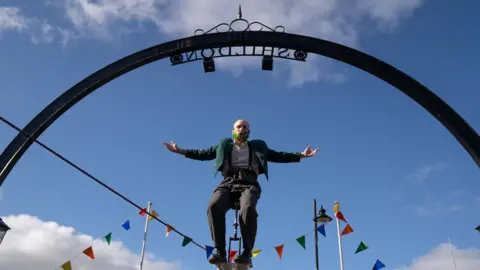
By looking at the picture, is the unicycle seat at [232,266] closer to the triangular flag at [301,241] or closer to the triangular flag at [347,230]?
the triangular flag at [301,241]

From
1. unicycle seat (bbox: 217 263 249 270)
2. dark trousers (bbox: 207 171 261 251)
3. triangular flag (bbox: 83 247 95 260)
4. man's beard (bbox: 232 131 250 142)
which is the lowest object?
unicycle seat (bbox: 217 263 249 270)

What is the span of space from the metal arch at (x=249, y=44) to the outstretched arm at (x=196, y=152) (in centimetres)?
157

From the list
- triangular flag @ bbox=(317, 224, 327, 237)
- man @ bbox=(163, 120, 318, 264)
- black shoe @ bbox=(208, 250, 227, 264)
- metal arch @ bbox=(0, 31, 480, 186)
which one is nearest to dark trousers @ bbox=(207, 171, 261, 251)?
man @ bbox=(163, 120, 318, 264)

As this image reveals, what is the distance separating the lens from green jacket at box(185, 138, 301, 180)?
5156 mm

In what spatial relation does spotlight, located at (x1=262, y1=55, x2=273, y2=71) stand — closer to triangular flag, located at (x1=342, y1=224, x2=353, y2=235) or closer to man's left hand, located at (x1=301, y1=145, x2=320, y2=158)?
man's left hand, located at (x1=301, y1=145, x2=320, y2=158)

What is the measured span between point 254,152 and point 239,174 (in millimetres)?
343

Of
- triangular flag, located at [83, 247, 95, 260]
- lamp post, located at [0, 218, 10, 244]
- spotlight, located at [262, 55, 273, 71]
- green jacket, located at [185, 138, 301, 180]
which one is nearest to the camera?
green jacket, located at [185, 138, 301, 180]

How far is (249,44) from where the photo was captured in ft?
20.8

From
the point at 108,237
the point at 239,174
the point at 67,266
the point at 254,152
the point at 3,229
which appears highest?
the point at 108,237

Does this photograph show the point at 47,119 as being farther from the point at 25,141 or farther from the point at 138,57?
the point at 138,57

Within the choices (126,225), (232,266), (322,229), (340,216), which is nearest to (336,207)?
(340,216)

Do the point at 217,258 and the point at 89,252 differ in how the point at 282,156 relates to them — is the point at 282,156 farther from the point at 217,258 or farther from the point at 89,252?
the point at 89,252

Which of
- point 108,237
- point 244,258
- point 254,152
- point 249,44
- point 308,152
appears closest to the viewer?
point 244,258

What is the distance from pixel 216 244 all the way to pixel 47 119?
303 cm
